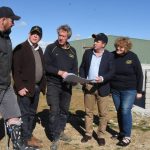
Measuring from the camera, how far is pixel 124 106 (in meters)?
7.24

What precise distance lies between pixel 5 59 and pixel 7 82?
365 mm

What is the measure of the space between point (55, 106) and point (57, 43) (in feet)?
3.77

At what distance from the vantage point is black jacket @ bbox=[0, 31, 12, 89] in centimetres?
575

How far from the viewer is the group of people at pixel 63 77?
655cm

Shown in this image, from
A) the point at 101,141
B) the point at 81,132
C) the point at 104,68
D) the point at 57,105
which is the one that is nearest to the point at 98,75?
the point at 104,68

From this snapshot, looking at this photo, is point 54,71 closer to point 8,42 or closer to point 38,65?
point 38,65

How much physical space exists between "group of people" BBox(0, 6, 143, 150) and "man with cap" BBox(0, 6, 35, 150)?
1.17 ft

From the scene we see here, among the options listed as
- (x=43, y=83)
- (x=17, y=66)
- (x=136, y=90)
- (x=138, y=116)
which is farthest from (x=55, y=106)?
(x=138, y=116)

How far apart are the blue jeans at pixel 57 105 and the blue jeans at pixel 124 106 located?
0.96 metres

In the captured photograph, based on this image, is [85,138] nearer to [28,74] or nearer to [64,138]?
[64,138]

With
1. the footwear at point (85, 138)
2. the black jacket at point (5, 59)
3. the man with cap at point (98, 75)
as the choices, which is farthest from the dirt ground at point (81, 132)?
the black jacket at point (5, 59)

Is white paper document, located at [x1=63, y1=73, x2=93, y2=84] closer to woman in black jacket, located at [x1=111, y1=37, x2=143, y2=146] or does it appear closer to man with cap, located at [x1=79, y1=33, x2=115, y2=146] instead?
man with cap, located at [x1=79, y1=33, x2=115, y2=146]

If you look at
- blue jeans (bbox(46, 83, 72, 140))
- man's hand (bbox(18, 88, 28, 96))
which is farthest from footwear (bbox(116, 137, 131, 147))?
man's hand (bbox(18, 88, 28, 96))

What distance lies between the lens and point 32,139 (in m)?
7.29
